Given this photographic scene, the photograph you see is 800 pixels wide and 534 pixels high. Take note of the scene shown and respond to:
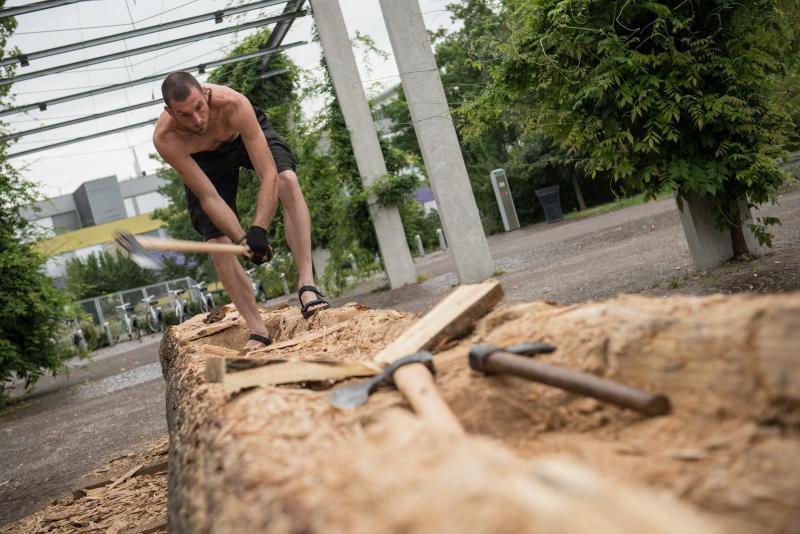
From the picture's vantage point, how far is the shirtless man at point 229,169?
14.5 ft

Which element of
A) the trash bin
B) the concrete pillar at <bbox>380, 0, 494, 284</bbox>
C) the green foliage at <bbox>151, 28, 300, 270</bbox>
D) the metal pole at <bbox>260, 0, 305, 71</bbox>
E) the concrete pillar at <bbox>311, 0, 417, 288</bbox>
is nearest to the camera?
the concrete pillar at <bbox>380, 0, 494, 284</bbox>

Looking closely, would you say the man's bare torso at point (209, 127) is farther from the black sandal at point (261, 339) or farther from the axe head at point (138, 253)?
the black sandal at point (261, 339)

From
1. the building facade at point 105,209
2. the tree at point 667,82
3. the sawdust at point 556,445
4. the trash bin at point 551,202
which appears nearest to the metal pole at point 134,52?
the tree at point 667,82

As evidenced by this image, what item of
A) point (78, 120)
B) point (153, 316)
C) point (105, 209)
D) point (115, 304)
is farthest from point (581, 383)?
point (105, 209)

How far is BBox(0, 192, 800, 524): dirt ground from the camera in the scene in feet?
22.5

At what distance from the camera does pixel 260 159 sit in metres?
4.80

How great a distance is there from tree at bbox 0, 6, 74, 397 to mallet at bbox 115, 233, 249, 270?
1026cm

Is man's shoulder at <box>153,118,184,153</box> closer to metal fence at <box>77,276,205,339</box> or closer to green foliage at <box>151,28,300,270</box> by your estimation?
green foliage at <box>151,28,300,270</box>

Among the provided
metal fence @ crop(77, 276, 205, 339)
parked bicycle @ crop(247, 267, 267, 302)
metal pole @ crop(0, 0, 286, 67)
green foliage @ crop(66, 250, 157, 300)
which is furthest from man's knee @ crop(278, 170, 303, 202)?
green foliage @ crop(66, 250, 157, 300)

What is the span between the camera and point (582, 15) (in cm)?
663

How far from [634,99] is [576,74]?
0.50 metres

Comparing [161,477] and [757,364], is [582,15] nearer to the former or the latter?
[161,477]

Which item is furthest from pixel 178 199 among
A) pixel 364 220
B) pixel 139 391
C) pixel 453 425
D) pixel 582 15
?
pixel 453 425

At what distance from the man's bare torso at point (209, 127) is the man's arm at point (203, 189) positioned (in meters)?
0.04
